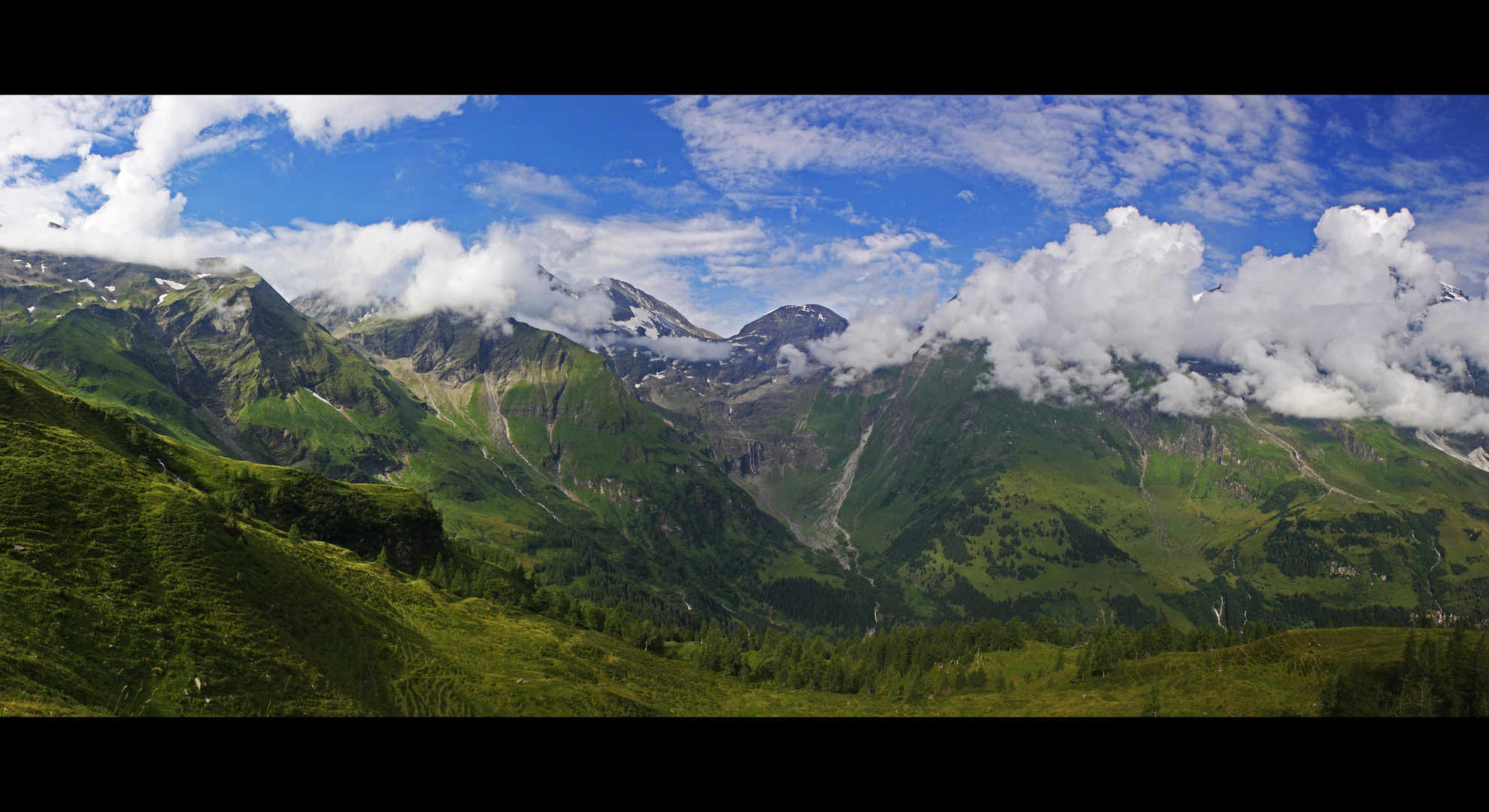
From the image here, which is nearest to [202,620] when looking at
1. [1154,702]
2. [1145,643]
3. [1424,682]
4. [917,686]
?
[917,686]

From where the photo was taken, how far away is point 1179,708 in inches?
2901

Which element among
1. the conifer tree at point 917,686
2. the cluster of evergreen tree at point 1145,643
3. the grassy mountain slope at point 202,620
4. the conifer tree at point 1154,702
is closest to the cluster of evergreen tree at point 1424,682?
the conifer tree at point 1154,702

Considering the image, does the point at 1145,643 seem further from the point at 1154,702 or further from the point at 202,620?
the point at 202,620

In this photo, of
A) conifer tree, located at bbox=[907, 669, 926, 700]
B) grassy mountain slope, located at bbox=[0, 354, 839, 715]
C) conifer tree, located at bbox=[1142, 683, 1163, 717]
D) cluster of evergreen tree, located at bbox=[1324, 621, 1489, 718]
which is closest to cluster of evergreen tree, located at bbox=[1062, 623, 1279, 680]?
conifer tree, located at bbox=[1142, 683, 1163, 717]

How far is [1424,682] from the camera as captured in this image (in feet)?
192

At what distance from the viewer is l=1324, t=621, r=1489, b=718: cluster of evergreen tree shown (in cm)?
5753

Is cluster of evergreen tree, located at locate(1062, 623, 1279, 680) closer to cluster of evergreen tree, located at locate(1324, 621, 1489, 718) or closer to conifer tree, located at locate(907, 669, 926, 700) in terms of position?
conifer tree, located at locate(907, 669, 926, 700)

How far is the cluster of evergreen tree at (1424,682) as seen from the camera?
5753cm
